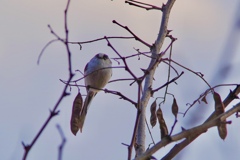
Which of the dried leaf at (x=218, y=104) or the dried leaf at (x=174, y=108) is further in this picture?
the dried leaf at (x=174, y=108)

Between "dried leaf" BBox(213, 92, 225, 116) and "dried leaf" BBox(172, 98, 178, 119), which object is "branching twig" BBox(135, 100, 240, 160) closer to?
"dried leaf" BBox(213, 92, 225, 116)

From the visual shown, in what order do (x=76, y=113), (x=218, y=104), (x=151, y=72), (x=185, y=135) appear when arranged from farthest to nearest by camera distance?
(x=151, y=72)
(x=76, y=113)
(x=218, y=104)
(x=185, y=135)

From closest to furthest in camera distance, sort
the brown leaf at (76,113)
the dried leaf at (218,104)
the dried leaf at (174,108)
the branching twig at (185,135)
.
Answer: the branching twig at (185,135)
the dried leaf at (218,104)
the dried leaf at (174,108)
the brown leaf at (76,113)

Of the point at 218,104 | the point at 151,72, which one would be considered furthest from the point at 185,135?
the point at 151,72

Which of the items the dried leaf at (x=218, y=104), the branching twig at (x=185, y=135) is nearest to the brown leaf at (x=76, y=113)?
the dried leaf at (x=218, y=104)

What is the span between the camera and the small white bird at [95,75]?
2.70 m

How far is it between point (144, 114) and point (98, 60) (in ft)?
2.65

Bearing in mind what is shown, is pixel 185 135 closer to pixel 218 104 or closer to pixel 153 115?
Answer: pixel 218 104

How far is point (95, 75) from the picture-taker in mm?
2680

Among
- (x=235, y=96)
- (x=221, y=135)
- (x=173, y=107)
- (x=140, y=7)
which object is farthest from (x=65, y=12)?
(x=140, y=7)

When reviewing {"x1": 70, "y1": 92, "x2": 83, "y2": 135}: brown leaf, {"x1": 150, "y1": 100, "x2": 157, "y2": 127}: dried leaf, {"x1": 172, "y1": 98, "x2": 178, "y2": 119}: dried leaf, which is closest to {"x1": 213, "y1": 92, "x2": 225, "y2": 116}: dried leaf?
{"x1": 172, "y1": 98, "x2": 178, "y2": 119}: dried leaf

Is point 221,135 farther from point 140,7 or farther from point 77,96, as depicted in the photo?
point 140,7

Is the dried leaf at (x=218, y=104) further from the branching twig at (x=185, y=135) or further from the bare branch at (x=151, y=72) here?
the branching twig at (x=185, y=135)

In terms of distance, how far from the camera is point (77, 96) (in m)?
2.30
